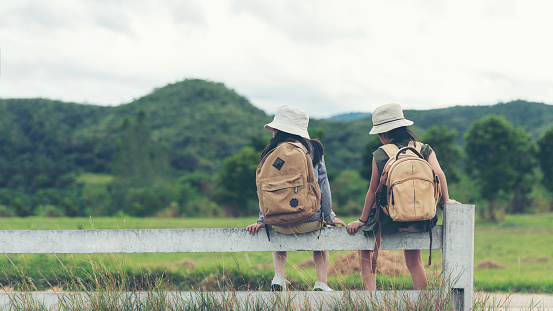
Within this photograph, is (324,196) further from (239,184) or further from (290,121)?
(239,184)

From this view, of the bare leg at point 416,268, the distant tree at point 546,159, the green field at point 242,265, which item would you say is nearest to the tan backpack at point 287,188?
the green field at point 242,265

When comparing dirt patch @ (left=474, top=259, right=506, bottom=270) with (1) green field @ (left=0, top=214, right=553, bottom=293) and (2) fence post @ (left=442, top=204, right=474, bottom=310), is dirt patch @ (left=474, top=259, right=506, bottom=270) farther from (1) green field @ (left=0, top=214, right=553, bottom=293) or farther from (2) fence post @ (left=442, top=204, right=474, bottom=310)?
(2) fence post @ (left=442, top=204, right=474, bottom=310)

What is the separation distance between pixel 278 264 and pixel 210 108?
122m

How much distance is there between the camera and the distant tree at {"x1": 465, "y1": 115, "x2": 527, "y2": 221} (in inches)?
1266

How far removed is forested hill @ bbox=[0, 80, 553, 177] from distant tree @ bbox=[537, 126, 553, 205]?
10.2 metres

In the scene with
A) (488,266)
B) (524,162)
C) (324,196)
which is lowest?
(488,266)

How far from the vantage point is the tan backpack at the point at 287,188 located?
3727 mm

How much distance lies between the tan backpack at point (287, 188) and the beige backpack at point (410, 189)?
1.83ft

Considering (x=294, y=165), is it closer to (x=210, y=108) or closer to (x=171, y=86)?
(x=210, y=108)

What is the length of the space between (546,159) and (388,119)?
116ft

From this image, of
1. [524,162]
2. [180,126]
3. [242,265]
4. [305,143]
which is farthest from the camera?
[180,126]

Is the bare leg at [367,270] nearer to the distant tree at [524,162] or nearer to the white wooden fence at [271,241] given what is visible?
the white wooden fence at [271,241]

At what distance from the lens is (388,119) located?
415cm

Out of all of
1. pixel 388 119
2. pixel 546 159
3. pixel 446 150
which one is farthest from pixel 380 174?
pixel 546 159
